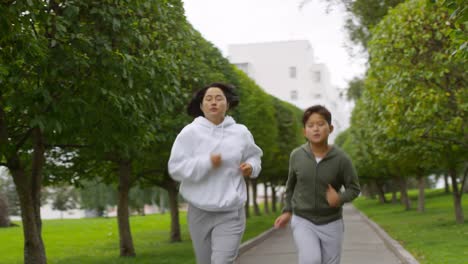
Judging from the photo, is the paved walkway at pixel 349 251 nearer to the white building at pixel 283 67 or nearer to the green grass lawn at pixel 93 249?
the green grass lawn at pixel 93 249

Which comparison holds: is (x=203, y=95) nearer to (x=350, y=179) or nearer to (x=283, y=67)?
(x=350, y=179)

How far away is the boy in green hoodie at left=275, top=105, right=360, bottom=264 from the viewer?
Result: 5.72m

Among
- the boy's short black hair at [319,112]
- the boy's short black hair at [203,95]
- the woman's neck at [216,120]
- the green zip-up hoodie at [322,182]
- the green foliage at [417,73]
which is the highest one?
the green foliage at [417,73]

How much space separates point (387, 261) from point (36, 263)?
6.48m

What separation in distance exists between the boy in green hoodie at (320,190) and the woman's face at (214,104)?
76cm

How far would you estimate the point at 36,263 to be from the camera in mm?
11469

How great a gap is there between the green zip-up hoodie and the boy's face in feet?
0.48

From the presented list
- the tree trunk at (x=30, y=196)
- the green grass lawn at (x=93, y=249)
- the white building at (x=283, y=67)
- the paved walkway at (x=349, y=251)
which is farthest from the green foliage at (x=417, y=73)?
the white building at (x=283, y=67)

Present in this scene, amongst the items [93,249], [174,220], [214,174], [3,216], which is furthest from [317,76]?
[214,174]

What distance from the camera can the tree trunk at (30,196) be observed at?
11.2 m

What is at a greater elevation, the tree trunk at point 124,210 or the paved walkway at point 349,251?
the tree trunk at point 124,210

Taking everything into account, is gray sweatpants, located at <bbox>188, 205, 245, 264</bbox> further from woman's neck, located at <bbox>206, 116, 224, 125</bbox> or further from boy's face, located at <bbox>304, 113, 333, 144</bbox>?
boy's face, located at <bbox>304, 113, 333, 144</bbox>

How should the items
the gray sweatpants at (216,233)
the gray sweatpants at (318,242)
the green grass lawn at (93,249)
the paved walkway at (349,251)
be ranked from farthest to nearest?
1. the green grass lawn at (93,249)
2. the paved walkway at (349,251)
3. the gray sweatpants at (318,242)
4. the gray sweatpants at (216,233)

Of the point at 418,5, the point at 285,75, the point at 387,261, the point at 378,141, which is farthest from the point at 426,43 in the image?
the point at 285,75
